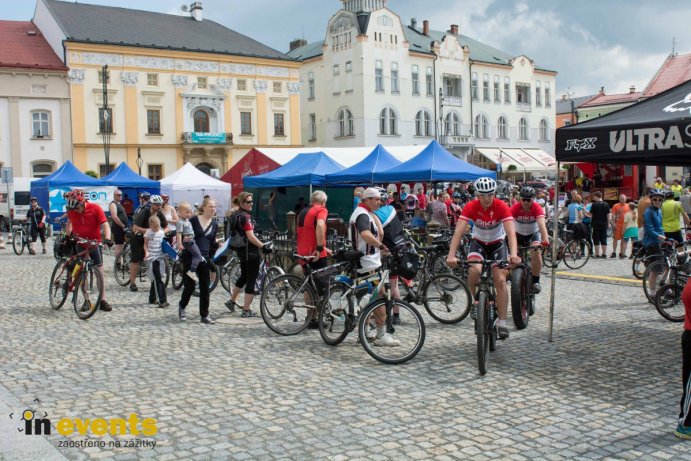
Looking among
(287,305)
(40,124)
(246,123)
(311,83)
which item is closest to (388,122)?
(311,83)

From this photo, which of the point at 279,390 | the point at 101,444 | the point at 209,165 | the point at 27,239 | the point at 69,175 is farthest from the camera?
the point at 209,165

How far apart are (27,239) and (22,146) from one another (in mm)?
25864

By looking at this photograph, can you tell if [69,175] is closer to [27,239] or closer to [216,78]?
[27,239]

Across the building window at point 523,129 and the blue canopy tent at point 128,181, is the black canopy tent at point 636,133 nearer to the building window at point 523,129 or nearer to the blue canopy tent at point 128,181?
the blue canopy tent at point 128,181

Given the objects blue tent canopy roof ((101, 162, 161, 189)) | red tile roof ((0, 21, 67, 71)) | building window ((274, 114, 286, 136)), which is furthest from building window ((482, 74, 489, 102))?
blue tent canopy roof ((101, 162, 161, 189))

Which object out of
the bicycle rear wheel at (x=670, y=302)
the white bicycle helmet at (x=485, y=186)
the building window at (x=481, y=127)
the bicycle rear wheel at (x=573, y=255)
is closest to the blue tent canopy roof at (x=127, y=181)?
the bicycle rear wheel at (x=573, y=255)

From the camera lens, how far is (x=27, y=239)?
2119cm

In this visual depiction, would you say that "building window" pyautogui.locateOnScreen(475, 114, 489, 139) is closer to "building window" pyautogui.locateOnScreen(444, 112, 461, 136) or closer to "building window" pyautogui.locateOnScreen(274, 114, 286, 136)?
"building window" pyautogui.locateOnScreen(444, 112, 461, 136)

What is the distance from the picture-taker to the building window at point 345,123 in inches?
2211

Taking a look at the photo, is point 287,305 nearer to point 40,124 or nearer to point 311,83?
point 40,124

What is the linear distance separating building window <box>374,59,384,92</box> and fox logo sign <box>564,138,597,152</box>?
49302mm

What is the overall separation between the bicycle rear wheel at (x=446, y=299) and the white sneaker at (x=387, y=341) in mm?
1949

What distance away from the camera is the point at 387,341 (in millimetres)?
7211

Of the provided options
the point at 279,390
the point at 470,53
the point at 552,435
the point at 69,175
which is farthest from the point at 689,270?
the point at 470,53
